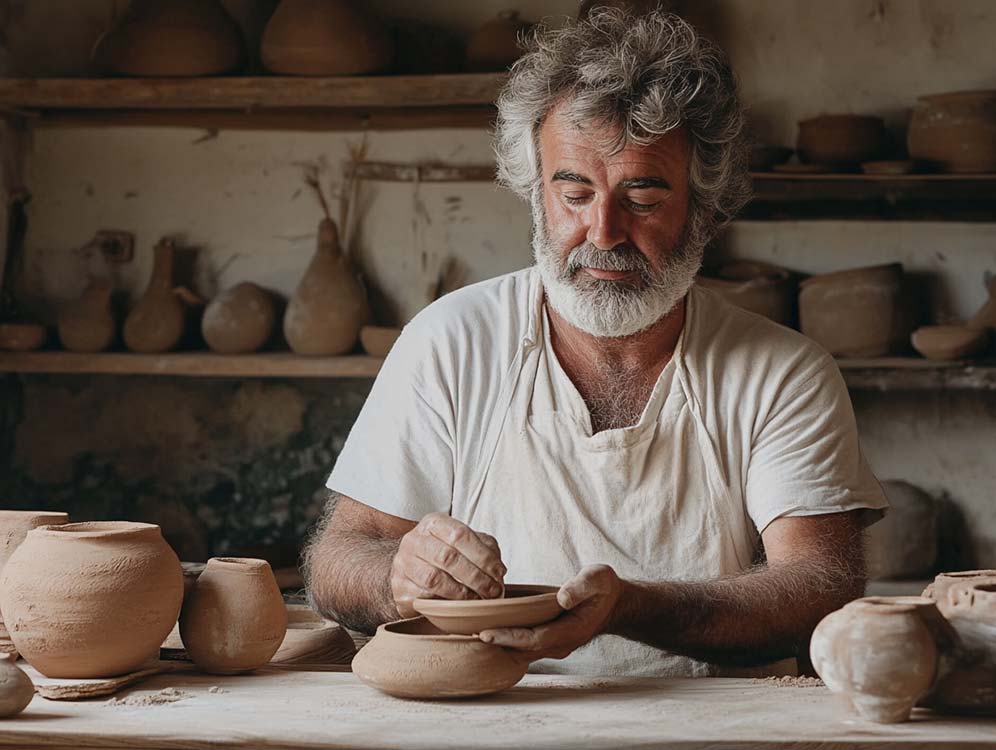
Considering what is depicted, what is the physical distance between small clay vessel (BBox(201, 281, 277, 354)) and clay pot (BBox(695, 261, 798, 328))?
1678mm

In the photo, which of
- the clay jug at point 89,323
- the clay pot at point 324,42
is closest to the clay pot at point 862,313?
Result: the clay pot at point 324,42

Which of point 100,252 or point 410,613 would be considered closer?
point 410,613

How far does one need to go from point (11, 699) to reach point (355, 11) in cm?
360

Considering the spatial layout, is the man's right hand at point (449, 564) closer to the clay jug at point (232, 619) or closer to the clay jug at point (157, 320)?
the clay jug at point (232, 619)

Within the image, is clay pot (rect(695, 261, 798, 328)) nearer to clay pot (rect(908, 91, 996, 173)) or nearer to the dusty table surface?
clay pot (rect(908, 91, 996, 173))

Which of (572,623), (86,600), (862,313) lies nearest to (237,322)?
(862,313)

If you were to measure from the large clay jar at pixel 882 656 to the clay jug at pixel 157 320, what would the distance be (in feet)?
12.3

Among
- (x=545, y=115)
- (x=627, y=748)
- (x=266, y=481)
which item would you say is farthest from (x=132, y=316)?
(x=627, y=748)

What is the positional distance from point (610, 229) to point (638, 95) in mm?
289

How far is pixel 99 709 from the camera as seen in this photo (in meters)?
2.00

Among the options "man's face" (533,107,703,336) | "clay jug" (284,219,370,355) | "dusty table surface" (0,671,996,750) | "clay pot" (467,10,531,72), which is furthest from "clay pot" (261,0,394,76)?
"dusty table surface" (0,671,996,750)

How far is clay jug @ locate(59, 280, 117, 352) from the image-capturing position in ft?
17.2

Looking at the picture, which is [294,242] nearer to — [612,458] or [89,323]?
[89,323]

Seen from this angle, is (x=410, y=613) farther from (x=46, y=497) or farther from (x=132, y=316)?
(x=46, y=497)
